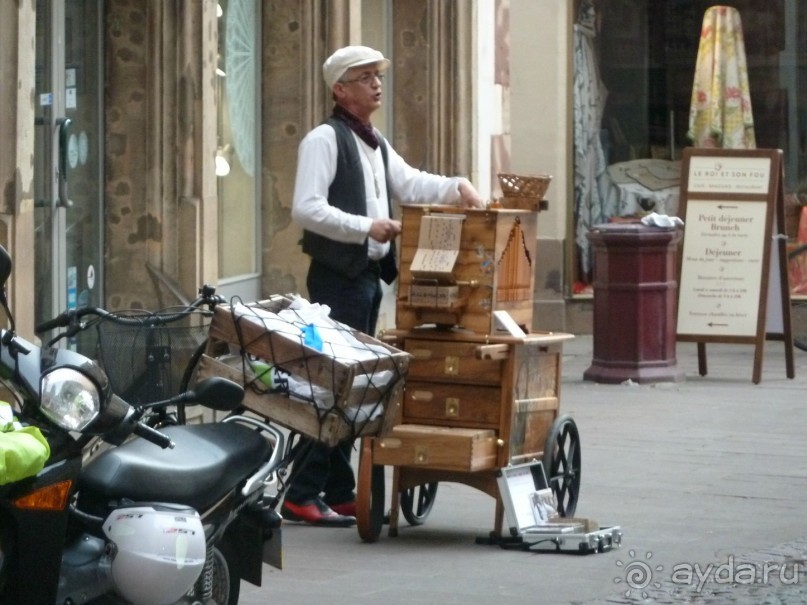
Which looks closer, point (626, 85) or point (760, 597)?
point (760, 597)

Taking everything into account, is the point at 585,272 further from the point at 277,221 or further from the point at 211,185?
the point at 211,185

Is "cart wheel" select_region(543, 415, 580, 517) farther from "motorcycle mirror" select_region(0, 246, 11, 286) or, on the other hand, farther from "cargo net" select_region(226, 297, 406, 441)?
"motorcycle mirror" select_region(0, 246, 11, 286)

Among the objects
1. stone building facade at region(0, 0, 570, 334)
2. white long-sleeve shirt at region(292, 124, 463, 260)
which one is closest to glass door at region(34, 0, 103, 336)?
stone building facade at region(0, 0, 570, 334)

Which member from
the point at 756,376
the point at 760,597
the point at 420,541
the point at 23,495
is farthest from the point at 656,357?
the point at 23,495

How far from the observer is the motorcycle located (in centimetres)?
407

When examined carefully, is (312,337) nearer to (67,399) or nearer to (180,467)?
(180,467)

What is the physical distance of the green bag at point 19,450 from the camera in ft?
12.8

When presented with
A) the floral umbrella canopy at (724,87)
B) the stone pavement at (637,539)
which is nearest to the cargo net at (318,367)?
the stone pavement at (637,539)

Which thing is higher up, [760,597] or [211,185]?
[211,185]

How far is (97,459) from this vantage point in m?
4.45

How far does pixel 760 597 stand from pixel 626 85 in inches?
415

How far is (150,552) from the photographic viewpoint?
4277 mm

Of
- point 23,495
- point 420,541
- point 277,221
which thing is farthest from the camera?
point 277,221

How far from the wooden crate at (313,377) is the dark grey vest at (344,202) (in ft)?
4.24
